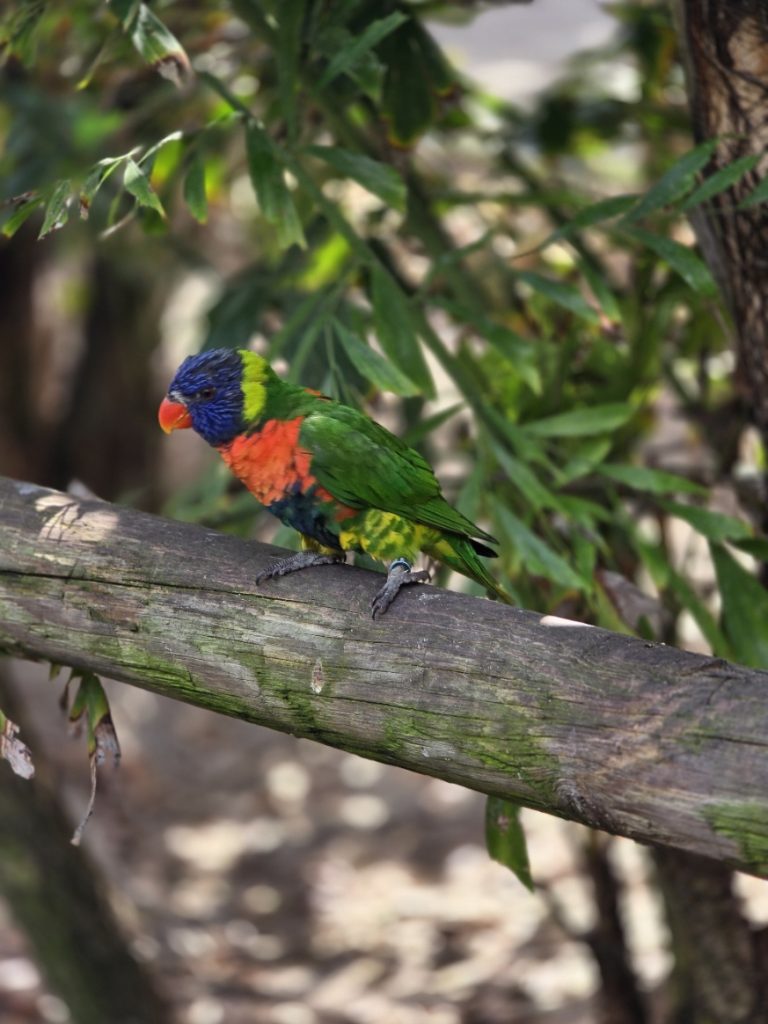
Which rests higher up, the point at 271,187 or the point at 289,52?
the point at 289,52

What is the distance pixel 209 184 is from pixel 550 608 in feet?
5.25

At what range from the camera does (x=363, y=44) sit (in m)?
2.10

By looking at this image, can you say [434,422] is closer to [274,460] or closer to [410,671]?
[274,460]

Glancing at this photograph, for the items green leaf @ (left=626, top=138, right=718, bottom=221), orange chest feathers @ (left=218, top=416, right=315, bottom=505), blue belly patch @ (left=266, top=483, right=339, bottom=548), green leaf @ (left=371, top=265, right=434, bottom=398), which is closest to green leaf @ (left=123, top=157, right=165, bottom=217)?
orange chest feathers @ (left=218, top=416, right=315, bottom=505)

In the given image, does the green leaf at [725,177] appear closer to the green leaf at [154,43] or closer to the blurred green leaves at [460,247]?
the blurred green leaves at [460,247]

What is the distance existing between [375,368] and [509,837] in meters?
0.91

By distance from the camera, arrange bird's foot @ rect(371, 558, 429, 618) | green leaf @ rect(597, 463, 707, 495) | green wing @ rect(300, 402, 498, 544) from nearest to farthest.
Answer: bird's foot @ rect(371, 558, 429, 618)
green wing @ rect(300, 402, 498, 544)
green leaf @ rect(597, 463, 707, 495)

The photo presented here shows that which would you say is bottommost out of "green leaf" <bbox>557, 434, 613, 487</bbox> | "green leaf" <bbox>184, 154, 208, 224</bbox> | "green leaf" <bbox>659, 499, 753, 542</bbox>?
"green leaf" <bbox>659, 499, 753, 542</bbox>

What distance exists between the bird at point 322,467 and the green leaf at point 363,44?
2.05 feet

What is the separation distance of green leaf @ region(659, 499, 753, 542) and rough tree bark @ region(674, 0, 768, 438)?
0.26m

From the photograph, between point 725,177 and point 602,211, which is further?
point 602,211

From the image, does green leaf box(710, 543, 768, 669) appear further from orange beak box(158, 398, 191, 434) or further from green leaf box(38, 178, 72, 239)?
green leaf box(38, 178, 72, 239)

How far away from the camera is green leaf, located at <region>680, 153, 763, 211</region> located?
77.1 inches

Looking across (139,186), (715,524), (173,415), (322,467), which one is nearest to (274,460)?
(322,467)
